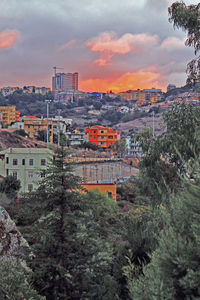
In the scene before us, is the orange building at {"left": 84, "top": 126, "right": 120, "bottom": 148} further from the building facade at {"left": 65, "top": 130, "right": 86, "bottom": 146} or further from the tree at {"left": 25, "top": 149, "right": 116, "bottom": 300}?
the tree at {"left": 25, "top": 149, "right": 116, "bottom": 300}

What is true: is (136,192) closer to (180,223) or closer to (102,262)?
(102,262)

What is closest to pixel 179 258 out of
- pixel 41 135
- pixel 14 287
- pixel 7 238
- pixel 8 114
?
pixel 14 287

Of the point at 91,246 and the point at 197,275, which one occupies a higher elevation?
the point at 197,275

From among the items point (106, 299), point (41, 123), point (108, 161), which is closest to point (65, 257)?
point (106, 299)

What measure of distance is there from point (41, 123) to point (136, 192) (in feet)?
152

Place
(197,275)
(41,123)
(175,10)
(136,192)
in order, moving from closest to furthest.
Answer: (197,275) → (175,10) → (136,192) → (41,123)

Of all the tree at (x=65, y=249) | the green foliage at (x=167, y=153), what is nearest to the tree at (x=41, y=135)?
the green foliage at (x=167, y=153)

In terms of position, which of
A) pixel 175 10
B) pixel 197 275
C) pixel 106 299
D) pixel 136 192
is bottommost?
pixel 136 192

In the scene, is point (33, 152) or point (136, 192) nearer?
point (33, 152)

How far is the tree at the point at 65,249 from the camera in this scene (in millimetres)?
7828

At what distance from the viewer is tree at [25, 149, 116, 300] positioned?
783 cm

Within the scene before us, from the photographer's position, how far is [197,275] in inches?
147

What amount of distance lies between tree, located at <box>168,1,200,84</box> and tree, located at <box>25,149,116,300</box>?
15.0 feet

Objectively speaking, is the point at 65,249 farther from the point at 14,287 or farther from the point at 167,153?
the point at 167,153
